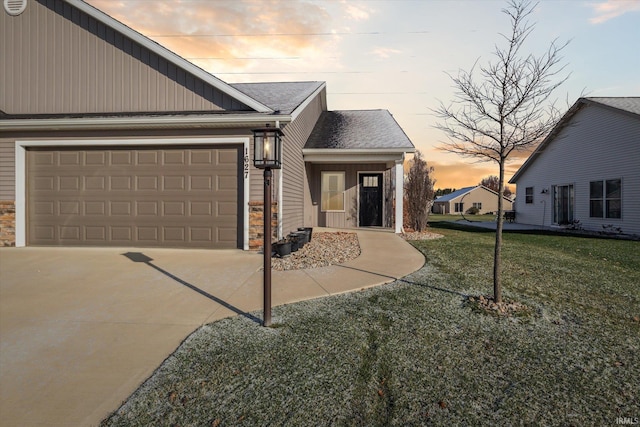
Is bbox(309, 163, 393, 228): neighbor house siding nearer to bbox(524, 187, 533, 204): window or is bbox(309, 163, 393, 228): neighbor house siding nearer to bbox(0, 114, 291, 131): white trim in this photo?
bbox(0, 114, 291, 131): white trim

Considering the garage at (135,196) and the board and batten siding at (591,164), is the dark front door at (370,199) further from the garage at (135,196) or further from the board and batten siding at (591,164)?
the garage at (135,196)

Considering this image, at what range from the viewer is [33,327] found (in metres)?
3.52

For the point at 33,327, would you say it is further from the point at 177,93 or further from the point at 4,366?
the point at 177,93

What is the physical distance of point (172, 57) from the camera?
308 inches

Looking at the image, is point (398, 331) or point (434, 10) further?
point (434, 10)

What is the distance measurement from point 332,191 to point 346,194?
1.94ft

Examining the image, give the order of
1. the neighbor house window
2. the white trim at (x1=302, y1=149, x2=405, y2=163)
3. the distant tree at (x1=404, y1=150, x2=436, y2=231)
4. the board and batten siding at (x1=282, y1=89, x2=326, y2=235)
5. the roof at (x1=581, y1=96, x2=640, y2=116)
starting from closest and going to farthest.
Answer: the board and batten siding at (x1=282, y1=89, x2=326, y2=235)
the white trim at (x1=302, y1=149, x2=405, y2=163)
the distant tree at (x1=404, y1=150, x2=436, y2=231)
the roof at (x1=581, y1=96, x2=640, y2=116)
the neighbor house window

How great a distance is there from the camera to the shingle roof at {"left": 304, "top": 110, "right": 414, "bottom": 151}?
444 inches

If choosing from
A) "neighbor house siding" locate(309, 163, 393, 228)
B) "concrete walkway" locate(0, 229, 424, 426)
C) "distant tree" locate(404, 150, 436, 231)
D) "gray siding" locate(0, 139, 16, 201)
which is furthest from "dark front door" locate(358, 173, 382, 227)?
"gray siding" locate(0, 139, 16, 201)

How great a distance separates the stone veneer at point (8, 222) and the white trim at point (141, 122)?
1.94 m

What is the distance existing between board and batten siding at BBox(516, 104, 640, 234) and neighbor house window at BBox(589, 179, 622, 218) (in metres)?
0.19

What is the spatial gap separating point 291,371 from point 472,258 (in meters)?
5.91

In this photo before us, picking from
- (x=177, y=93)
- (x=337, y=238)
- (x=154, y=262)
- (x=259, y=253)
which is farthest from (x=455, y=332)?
(x=177, y=93)

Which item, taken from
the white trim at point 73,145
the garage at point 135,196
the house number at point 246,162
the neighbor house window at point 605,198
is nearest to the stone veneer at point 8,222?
the white trim at point 73,145
